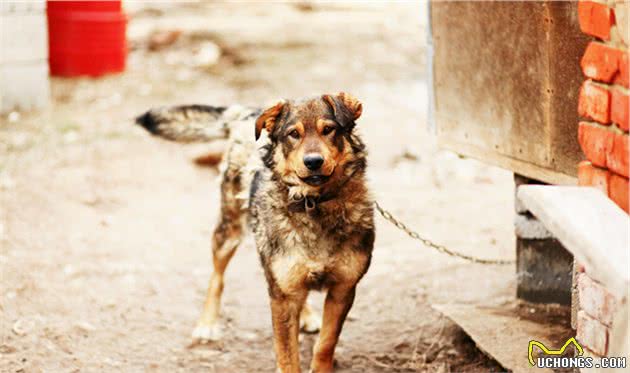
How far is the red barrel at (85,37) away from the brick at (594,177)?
914cm

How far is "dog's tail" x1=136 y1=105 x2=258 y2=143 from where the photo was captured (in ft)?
22.2

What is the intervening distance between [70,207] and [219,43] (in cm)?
532

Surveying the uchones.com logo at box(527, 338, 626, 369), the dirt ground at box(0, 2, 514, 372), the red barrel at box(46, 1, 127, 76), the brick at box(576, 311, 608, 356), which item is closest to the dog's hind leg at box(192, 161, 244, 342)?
the dirt ground at box(0, 2, 514, 372)

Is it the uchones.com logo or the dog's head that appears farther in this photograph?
the dog's head

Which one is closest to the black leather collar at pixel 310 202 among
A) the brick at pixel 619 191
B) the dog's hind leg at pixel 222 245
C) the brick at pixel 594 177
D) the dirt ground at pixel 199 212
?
the dirt ground at pixel 199 212

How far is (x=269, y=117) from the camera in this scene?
537 cm

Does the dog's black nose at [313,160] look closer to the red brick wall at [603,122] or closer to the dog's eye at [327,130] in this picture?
the dog's eye at [327,130]

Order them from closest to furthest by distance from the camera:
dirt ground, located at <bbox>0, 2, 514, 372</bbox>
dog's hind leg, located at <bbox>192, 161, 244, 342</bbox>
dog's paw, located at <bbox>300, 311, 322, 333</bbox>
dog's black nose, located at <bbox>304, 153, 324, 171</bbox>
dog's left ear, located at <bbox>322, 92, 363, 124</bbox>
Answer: dog's black nose, located at <bbox>304, 153, 324, 171</bbox>, dog's left ear, located at <bbox>322, 92, 363, 124</bbox>, dirt ground, located at <bbox>0, 2, 514, 372</bbox>, dog's hind leg, located at <bbox>192, 161, 244, 342</bbox>, dog's paw, located at <bbox>300, 311, 322, 333</bbox>

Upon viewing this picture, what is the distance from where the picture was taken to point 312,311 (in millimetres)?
6773

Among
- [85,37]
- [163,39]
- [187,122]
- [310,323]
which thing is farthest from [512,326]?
[163,39]

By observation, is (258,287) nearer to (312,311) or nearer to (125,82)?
(312,311)

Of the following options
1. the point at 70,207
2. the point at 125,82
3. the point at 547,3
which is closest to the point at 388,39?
the point at 125,82

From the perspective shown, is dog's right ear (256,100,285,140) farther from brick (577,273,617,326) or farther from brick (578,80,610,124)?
brick (577,273,617,326)

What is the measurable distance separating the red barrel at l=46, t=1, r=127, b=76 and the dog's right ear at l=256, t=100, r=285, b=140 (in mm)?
7768
